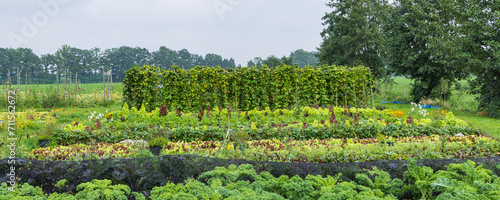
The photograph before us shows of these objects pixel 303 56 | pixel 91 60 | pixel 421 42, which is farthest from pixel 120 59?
pixel 421 42

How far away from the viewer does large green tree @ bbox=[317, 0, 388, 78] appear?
851 inches

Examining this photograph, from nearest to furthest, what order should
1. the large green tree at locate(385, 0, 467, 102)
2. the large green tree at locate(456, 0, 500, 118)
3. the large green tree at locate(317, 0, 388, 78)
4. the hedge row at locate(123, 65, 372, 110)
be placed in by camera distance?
the hedge row at locate(123, 65, 372, 110)
the large green tree at locate(456, 0, 500, 118)
the large green tree at locate(385, 0, 467, 102)
the large green tree at locate(317, 0, 388, 78)

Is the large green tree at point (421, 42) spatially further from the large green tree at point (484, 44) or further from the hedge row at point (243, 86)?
the hedge row at point (243, 86)

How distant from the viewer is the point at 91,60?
46.3 m

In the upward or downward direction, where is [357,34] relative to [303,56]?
downward

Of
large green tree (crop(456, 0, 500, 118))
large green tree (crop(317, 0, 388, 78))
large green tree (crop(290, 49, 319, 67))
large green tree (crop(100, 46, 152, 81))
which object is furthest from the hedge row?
large green tree (crop(290, 49, 319, 67))

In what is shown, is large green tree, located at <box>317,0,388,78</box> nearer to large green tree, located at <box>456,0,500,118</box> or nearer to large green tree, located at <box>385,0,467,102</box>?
large green tree, located at <box>385,0,467,102</box>

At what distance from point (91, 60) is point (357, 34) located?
36.7 meters

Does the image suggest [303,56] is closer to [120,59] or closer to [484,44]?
[120,59]

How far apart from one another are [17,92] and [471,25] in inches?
625

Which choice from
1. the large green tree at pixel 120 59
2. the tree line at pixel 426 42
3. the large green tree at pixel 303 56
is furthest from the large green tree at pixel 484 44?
the large green tree at pixel 303 56

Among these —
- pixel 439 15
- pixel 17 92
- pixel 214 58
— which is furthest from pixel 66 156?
pixel 214 58

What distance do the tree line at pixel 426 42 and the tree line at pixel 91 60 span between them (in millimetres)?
12234

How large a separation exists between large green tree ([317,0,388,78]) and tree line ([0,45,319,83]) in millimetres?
11379
